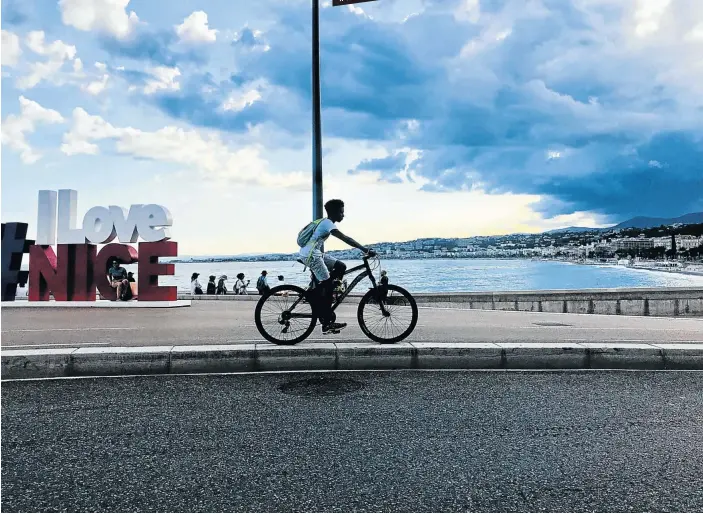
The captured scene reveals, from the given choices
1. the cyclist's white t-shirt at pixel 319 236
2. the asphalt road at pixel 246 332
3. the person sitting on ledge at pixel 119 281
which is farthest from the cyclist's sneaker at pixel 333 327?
the person sitting on ledge at pixel 119 281

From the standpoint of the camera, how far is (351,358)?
6734 mm

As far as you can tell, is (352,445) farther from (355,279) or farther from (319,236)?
(319,236)

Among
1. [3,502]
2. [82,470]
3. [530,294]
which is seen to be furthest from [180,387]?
[530,294]

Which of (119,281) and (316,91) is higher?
(316,91)

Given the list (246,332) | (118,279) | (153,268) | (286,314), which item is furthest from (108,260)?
(286,314)

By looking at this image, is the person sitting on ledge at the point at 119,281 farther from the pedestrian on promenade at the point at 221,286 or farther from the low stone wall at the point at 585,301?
the pedestrian on promenade at the point at 221,286

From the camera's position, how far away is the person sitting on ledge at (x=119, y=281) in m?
18.6

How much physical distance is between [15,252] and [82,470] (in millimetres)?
19306

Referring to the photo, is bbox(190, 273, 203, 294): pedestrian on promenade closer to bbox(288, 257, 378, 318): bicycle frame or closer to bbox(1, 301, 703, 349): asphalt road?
bbox(1, 301, 703, 349): asphalt road

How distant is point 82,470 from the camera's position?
A: 346 cm

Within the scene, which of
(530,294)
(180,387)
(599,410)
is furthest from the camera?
(530,294)

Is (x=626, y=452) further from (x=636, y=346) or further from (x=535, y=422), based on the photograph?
(x=636, y=346)

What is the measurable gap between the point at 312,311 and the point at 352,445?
374 centimetres

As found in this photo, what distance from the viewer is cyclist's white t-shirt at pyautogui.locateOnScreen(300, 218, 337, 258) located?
7488 millimetres
